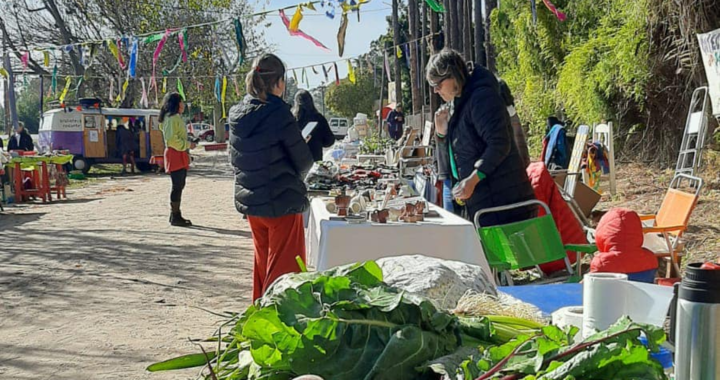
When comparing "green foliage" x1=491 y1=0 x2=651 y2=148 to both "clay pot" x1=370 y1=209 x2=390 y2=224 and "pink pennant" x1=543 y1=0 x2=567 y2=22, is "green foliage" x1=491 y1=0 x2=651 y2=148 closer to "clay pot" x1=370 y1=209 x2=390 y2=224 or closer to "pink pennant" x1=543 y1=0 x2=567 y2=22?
"pink pennant" x1=543 y1=0 x2=567 y2=22

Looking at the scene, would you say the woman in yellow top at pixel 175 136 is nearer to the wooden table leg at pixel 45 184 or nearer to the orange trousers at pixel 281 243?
the orange trousers at pixel 281 243

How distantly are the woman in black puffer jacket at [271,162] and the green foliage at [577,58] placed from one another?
7.34m

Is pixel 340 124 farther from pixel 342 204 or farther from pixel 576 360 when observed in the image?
pixel 576 360

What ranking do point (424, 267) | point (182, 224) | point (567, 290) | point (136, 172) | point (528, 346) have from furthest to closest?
point (136, 172) → point (182, 224) → point (567, 290) → point (424, 267) → point (528, 346)

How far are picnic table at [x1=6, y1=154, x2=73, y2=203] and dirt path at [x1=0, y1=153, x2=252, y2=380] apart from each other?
1826 mm

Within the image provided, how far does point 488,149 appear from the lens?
4363 millimetres

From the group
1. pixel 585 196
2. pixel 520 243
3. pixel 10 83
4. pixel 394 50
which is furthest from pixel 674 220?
pixel 10 83

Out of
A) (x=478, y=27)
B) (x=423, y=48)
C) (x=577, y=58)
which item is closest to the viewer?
(x=577, y=58)

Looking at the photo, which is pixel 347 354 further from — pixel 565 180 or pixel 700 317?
pixel 565 180

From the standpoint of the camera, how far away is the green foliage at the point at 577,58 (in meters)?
10.9

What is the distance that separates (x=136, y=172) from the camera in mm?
25734

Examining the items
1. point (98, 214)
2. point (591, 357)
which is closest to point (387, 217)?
point (591, 357)

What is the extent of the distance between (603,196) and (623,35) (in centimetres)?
234

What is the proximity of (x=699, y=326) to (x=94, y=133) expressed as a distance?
2424 cm
